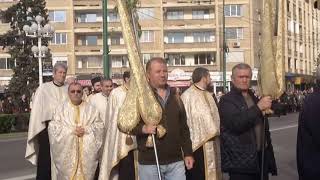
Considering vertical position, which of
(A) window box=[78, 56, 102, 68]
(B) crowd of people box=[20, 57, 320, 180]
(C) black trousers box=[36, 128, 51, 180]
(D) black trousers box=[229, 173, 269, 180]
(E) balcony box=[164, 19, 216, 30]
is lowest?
(C) black trousers box=[36, 128, 51, 180]

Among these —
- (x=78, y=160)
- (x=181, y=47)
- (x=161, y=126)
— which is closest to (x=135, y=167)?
(x=78, y=160)

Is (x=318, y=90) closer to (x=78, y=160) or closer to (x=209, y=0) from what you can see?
(x=78, y=160)

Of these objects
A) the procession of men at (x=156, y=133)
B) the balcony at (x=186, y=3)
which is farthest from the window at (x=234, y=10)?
the procession of men at (x=156, y=133)

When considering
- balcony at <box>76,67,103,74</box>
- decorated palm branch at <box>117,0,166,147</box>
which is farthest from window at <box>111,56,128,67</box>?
decorated palm branch at <box>117,0,166,147</box>

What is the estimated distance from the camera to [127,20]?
6.13m

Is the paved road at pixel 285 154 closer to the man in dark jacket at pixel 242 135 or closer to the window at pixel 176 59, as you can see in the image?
the man in dark jacket at pixel 242 135

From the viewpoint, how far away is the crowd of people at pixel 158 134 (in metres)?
6.29

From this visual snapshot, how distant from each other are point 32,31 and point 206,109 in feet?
88.7

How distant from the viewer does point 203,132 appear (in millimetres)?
8883

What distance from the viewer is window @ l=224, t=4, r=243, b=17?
75625 millimetres

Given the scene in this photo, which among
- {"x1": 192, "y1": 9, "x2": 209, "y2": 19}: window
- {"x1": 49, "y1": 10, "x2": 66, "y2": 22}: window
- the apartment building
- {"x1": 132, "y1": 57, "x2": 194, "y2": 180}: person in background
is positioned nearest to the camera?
{"x1": 132, "y1": 57, "x2": 194, "y2": 180}: person in background

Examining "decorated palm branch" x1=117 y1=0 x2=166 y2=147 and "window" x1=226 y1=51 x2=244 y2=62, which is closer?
"decorated palm branch" x1=117 y1=0 x2=166 y2=147

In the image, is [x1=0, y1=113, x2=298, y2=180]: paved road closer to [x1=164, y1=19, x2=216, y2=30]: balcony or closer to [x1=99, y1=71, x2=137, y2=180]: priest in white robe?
[x1=99, y1=71, x2=137, y2=180]: priest in white robe

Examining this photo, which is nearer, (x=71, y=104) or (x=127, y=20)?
(x=127, y=20)
